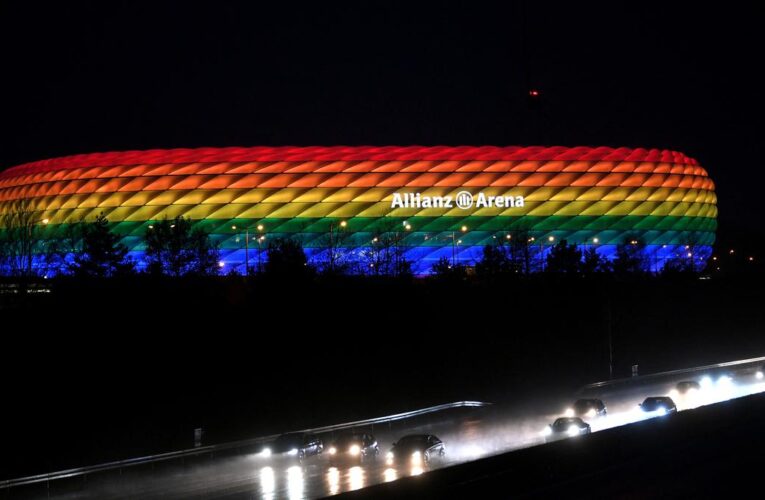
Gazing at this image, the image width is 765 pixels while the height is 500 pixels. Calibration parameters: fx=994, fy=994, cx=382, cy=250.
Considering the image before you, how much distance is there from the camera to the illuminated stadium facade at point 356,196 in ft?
269

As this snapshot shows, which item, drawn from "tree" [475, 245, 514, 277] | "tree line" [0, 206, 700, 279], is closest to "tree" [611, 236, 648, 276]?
"tree line" [0, 206, 700, 279]

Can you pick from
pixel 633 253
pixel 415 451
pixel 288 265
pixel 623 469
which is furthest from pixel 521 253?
pixel 623 469

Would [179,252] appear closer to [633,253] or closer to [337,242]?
[337,242]

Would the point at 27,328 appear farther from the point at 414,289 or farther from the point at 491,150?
the point at 491,150

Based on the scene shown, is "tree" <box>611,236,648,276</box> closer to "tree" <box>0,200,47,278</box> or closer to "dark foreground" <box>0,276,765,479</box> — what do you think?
"dark foreground" <box>0,276,765,479</box>

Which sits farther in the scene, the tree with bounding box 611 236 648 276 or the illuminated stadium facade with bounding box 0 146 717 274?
the illuminated stadium facade with bounding box 0 146 717 274

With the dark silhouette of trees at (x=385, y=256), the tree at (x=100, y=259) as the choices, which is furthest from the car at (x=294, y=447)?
the dark silhouette of trees at (x=385, y=256)

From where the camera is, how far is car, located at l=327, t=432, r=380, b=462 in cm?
2670

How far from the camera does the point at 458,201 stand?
85.2 m

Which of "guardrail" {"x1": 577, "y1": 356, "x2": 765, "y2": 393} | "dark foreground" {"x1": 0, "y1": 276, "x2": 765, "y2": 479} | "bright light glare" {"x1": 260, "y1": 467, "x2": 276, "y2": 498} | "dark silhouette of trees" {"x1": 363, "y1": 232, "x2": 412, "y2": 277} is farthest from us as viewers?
"dark silhouette of trees" {"x1": 363, "y1": 232, "x2": 412, "y2": 277}

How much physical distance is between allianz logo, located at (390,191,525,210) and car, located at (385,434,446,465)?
192 ft

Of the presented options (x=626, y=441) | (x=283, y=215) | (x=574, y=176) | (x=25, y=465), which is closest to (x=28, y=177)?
(x=283, y=215)

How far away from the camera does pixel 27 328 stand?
3562cm

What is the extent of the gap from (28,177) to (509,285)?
2159 inches
